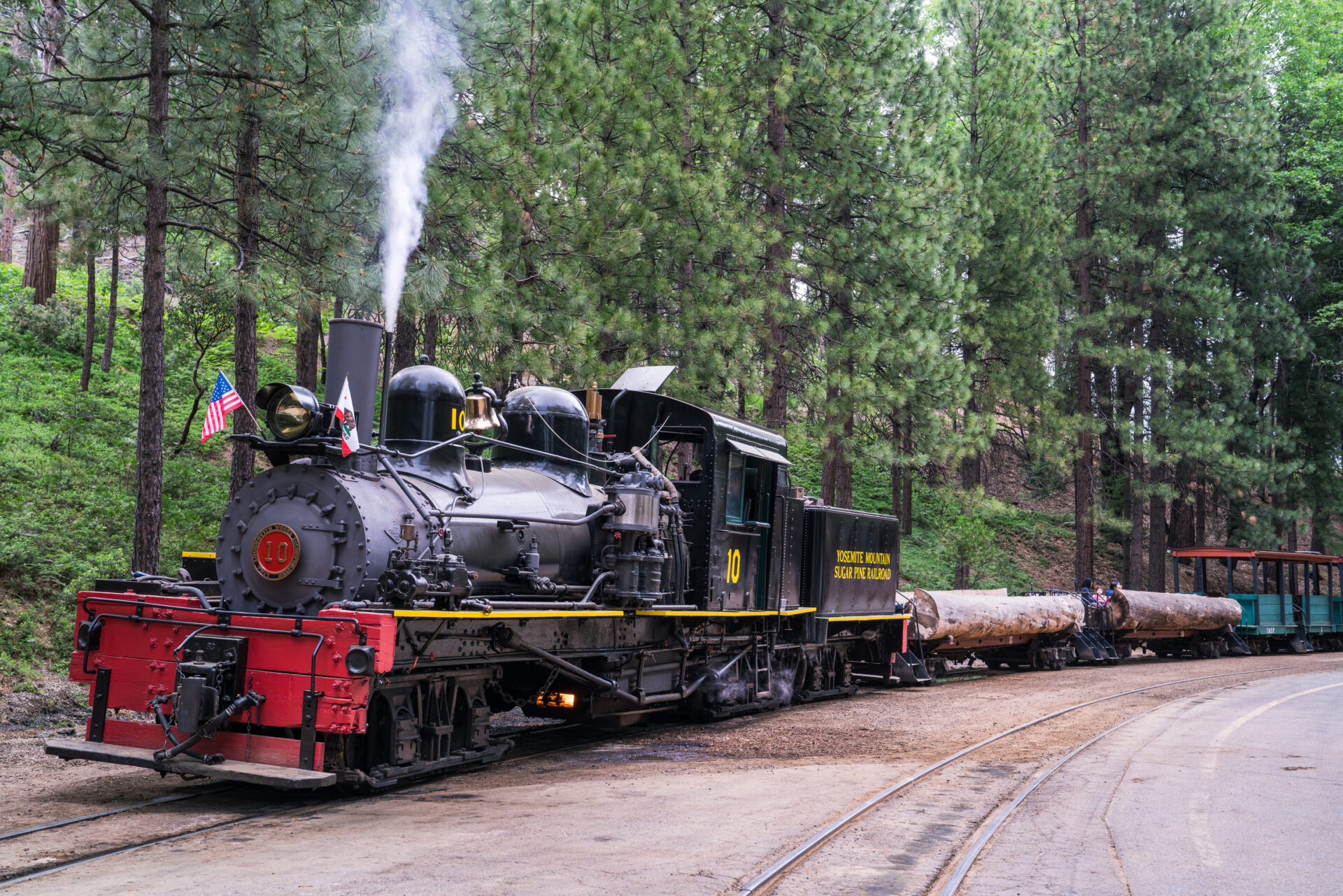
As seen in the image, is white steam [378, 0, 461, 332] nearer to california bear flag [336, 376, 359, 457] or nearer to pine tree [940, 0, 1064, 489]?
california bear flag [336, 376, 359, 457]

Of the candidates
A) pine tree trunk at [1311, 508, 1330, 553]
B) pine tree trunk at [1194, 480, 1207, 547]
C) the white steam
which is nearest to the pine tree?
pine tree trunk at [1194, 480, 1207, 547]

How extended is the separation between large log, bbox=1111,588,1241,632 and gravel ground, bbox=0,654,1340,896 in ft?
40.6

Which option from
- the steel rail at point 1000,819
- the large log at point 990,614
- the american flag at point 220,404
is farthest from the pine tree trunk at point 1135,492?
the american flag at point 220,404

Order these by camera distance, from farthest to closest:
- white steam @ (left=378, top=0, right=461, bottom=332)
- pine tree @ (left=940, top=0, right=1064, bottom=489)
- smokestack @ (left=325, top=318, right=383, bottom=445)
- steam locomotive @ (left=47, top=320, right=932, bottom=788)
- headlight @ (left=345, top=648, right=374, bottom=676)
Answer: pine tree @ (left=940, top=0, right=1064, bottom=489) < white steam @ (left=378, top=0, right=461, bottom=332) < smokestack @ (left=325, top=318, right=383, bottom=445) < steam locomotive @ (left=47, top=320, right=932, bottom=788) < headlight @ (left=345, top=648, right=374, bottom=676)

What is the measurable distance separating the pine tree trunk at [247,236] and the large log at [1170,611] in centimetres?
1722

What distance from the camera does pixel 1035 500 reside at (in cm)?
3653

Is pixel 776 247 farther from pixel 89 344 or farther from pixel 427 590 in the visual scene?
pixel 427 590

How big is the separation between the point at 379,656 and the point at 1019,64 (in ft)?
70.8

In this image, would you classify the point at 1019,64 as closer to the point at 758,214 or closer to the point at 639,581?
the point at 758,214

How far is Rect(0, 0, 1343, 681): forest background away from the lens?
11.0 metres

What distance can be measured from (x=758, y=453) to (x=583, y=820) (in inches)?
227

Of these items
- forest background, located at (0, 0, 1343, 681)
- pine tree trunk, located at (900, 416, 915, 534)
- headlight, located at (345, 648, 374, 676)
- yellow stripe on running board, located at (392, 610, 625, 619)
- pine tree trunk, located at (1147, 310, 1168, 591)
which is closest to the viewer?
headlight, located at (345, 648, 374, 676)

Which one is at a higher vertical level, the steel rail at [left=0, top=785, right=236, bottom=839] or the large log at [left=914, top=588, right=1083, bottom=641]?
the large log at [left=914, top=588, right=1083, bottom=641]

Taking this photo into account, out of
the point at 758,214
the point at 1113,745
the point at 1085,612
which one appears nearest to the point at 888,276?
the point at 758,214
